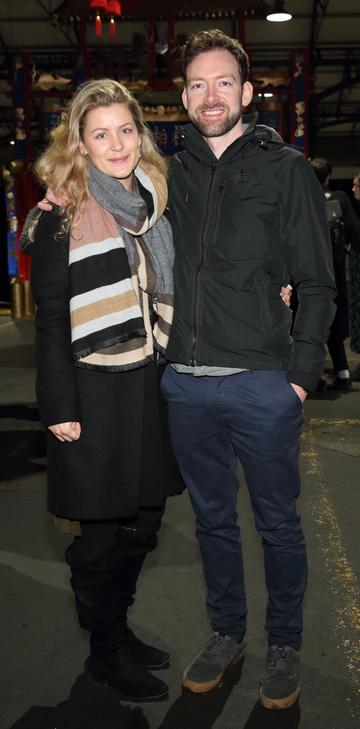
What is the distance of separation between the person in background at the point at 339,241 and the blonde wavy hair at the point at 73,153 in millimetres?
4103

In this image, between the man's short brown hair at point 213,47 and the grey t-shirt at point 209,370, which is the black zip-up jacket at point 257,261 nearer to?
the grey t-shirt at point 209,370

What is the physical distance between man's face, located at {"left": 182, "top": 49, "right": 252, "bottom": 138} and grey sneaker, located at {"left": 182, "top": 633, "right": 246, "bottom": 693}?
1531 mm

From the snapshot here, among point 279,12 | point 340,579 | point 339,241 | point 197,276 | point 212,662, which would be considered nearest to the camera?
point 197,276

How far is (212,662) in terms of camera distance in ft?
8.82

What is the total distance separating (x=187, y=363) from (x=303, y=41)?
50.1ft

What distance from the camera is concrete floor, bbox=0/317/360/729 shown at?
252cm

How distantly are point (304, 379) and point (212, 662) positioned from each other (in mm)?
942

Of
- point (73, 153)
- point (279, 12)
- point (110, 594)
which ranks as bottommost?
point (110, 594)

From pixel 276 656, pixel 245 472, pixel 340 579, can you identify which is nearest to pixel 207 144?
pixel 245 472

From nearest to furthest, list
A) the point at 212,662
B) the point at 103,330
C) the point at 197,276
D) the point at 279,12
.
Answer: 1. the point at 103,330
2. the point at 197,276
3. the point at 212,662
4. the point at 279,12

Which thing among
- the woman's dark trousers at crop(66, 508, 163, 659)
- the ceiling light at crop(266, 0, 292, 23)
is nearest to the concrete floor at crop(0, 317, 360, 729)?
the woman's dark trousers at crop(66, 508, 163, 659)

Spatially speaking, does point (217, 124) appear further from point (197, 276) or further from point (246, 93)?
point (197, 276)

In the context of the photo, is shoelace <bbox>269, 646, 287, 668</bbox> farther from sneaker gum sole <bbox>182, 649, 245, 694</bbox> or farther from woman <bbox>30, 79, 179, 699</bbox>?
woman <bbox>30, 79, 179, 699</bbox>

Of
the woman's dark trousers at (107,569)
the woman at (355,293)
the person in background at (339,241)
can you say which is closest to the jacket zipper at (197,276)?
the woman's dark trousers at (107,569)
